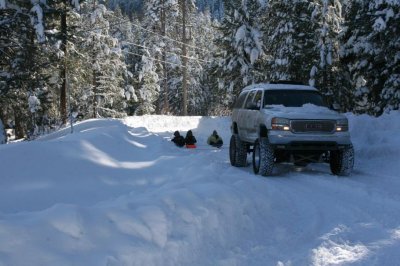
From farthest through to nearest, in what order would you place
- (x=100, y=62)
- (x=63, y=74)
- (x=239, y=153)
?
(x=100, y=62) < (x=63, y=74) < (x=239, y=153)

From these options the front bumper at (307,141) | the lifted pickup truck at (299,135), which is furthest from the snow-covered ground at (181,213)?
the front bumper at (307,141)

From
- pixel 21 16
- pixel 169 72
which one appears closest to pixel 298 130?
pixel 21 16

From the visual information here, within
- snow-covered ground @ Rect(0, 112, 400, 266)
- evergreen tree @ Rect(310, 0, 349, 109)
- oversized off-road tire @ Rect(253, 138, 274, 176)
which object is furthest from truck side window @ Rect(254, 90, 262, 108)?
evergreen tree @ Rect(310, 0, 349, 109)

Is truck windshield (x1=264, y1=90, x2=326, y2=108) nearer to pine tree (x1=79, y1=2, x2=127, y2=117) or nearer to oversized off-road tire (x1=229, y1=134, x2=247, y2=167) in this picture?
oversized off-road tire (x1=229, y1=134, x2=247, y2=167)

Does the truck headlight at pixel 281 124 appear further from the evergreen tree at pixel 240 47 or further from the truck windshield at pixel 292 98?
the evergreen tree at pixel 240 47

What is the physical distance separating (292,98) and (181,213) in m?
6.10

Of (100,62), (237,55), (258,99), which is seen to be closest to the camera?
(258,99)

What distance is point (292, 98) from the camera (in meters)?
11.1

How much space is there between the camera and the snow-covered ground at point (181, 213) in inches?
190

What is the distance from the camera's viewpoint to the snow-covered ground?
483cm

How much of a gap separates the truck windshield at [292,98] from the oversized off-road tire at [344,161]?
1.59 m

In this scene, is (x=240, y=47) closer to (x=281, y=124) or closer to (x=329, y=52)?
(x=329, y=52)

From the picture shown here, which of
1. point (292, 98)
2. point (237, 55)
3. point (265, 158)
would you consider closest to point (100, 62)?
point (237, 55)

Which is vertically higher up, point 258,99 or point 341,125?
point 258,99
